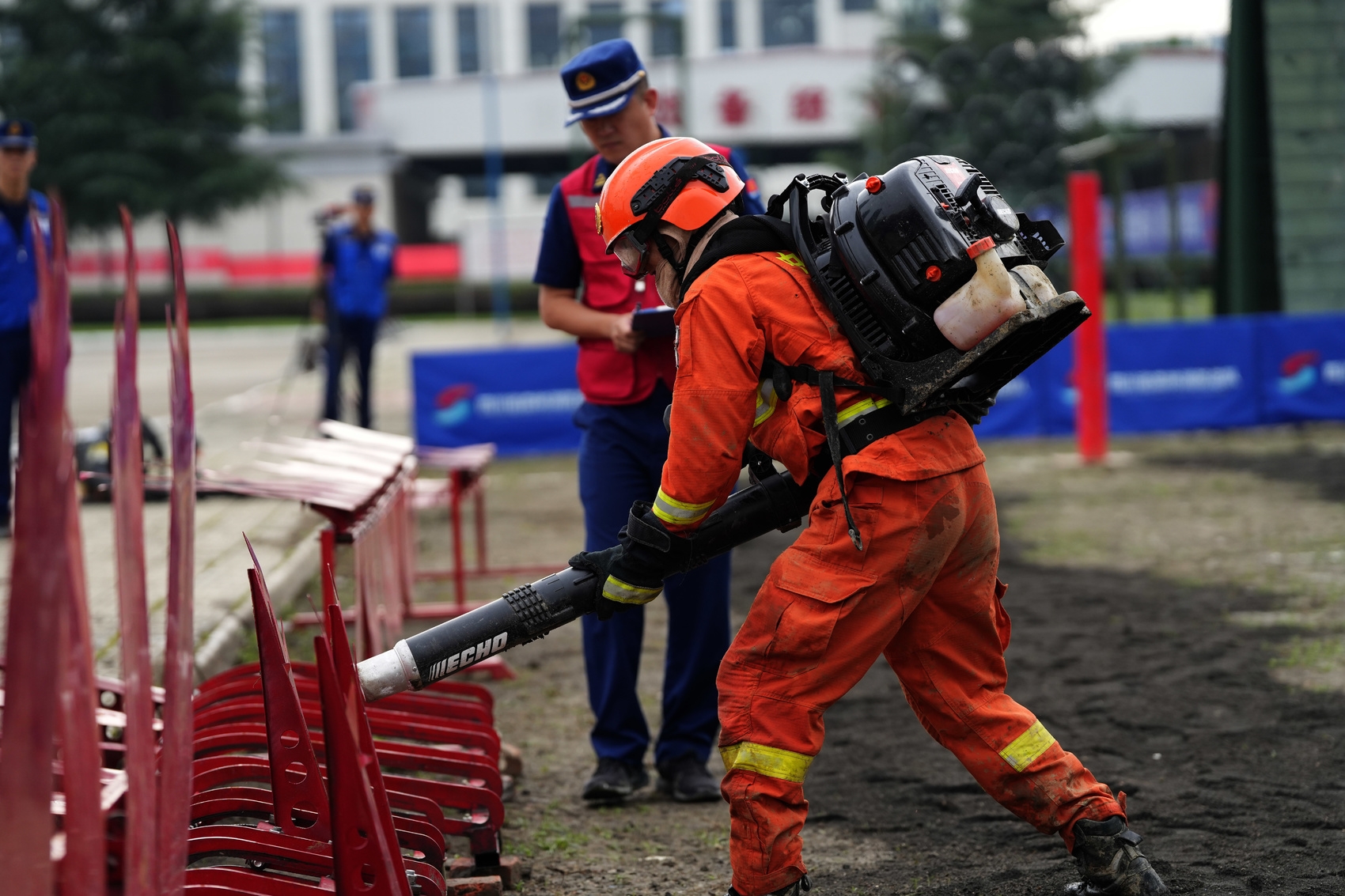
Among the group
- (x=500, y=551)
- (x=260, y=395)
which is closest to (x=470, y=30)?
(x=260, y=395)

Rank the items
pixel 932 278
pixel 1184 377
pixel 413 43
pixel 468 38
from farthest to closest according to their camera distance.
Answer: pixel 468 38, pixel 413 43, pixel 1184 377, pixel 932 278

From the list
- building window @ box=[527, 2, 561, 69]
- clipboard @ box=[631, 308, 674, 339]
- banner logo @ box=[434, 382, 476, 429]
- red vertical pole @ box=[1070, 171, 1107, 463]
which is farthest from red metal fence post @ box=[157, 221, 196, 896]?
building window @ box=[527, 2, 561, 69]

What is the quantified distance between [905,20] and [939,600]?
4356 centimetres

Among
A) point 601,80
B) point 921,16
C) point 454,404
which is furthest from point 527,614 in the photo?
point 921,16

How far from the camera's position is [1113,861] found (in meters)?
3.09

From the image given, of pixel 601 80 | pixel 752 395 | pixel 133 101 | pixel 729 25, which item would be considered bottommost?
pixel 752 395

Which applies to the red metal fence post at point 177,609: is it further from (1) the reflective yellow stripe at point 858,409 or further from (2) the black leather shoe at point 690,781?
(2) the black leather shoe at point 690,781

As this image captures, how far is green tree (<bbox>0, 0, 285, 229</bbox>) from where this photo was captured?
39750 millimetres

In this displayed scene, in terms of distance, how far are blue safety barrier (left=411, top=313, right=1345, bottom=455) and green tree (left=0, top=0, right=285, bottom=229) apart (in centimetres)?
3032

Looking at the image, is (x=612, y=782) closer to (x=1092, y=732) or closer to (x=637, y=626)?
(x=637, y=626)

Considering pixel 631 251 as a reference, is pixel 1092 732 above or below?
below

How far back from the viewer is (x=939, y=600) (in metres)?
3.12

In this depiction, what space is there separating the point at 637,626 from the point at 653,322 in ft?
3.20

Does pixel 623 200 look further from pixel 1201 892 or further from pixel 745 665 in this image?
pixel 1201 892
